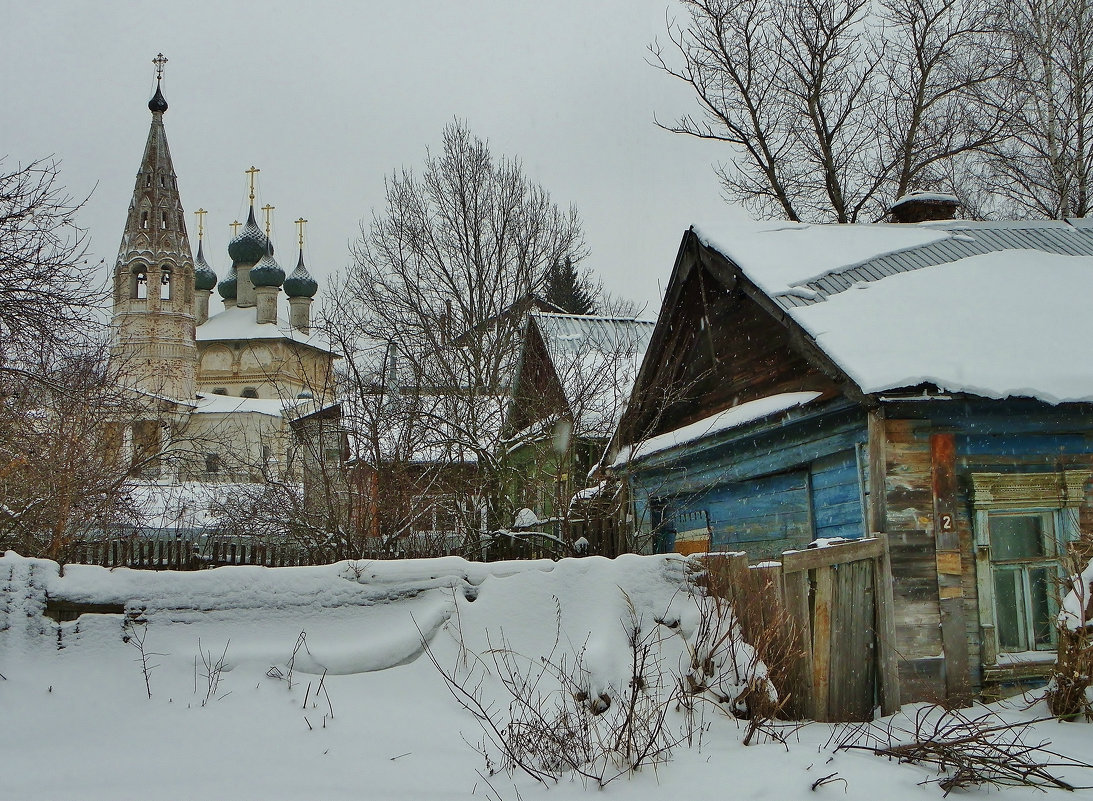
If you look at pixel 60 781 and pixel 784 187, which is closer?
pixel 60 781

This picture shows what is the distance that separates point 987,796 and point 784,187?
1805 centimetres

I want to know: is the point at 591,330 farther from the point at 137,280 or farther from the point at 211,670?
the point at 137,280

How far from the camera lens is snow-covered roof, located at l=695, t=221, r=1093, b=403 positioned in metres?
6.89

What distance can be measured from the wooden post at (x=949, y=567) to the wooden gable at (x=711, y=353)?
3.07 feet

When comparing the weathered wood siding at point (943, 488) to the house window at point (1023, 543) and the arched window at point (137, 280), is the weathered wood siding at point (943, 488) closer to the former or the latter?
the house window at point (1023, 543)

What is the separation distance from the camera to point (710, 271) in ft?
33.2

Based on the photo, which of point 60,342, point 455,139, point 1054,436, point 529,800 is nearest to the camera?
point 529,800

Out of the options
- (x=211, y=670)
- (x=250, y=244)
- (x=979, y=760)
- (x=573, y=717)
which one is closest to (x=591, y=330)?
(x=211, y=670)

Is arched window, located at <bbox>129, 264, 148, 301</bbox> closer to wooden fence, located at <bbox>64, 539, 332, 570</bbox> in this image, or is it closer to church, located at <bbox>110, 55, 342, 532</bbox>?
church, located at <bbox>110, 55, 342, 532</bbox>

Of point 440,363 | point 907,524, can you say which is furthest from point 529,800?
point 440,363

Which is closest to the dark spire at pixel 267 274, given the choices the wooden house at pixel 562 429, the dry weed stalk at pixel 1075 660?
the wooden house at pixel 562 429

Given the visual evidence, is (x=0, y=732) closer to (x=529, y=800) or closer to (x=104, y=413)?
(x=529, y=800)

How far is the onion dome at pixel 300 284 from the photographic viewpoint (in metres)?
63.7

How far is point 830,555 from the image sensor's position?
621 cm
